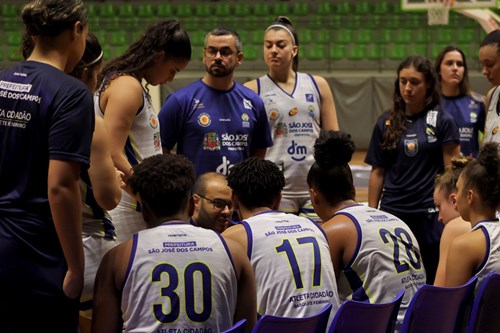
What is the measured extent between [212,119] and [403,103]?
140 centimetres

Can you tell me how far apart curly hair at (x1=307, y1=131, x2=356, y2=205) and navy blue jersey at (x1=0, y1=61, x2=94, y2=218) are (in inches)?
51.9

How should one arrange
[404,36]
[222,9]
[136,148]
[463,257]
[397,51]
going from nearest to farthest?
[463,257], [136,148], [397,51], [404,36], [222,9]

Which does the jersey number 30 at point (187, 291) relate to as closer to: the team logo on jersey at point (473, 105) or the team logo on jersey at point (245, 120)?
the team logo on jersey at point (245, 120)

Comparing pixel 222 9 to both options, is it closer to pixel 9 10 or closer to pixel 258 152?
pixel 9 10

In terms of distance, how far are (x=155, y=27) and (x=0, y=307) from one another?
180 cm

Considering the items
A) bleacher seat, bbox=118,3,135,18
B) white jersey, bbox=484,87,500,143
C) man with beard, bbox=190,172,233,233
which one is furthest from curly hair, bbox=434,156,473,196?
bleacher seat, bbox=118,3,135,18

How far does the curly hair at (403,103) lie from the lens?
17.6 ft

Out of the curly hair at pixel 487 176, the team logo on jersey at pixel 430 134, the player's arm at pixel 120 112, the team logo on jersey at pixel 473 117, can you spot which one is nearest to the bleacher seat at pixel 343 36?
the team logo on jersey at pixel 473 117

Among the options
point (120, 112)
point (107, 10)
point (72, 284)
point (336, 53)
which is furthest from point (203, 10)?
point (72, 284)

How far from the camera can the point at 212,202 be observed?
4113mm

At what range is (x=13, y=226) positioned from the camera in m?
2.68

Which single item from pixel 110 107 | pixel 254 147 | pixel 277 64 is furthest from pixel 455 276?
pixel 277 64

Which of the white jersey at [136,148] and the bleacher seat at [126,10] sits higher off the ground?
the bleacher seat at [126,10]

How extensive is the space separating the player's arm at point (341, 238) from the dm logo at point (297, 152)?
1.95m
